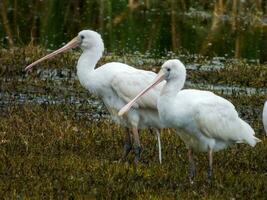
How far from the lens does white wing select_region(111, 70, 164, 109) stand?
987 centimetres

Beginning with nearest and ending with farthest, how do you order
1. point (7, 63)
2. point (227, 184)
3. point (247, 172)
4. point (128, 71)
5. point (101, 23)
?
point (227, 184) < point (247, 172) < point (128, 71) < point (7, 63) < point (101, 23)

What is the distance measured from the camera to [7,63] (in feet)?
49.5

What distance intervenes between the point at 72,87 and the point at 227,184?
5847 millimetres

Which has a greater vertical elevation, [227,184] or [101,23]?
[227,184]

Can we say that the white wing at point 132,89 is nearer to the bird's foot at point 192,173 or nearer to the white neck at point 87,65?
the white neck at point 87,65

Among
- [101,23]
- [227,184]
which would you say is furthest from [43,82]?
[101,23]

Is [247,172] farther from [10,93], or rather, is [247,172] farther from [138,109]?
[10,93]

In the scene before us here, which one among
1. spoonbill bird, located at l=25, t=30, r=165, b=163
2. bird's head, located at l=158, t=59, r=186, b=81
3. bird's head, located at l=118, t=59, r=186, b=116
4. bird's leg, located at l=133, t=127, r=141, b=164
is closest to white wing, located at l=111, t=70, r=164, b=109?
spoonbill bird, located at l=25, t=30, r=165, b=163

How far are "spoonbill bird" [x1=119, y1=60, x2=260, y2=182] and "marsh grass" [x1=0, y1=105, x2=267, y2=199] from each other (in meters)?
0.35

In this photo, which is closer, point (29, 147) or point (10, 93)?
point (29, 147)

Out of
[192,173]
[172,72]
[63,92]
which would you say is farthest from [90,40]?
[63,92]

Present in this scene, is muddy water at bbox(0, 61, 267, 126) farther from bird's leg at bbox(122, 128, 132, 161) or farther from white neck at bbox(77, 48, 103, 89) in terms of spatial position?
bird's leg at bbox(122, 128, 132, 161)

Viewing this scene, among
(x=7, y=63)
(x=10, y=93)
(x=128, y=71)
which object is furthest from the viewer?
(x=7, y=63)

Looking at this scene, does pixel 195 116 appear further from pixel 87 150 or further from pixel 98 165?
pixel 87 150
